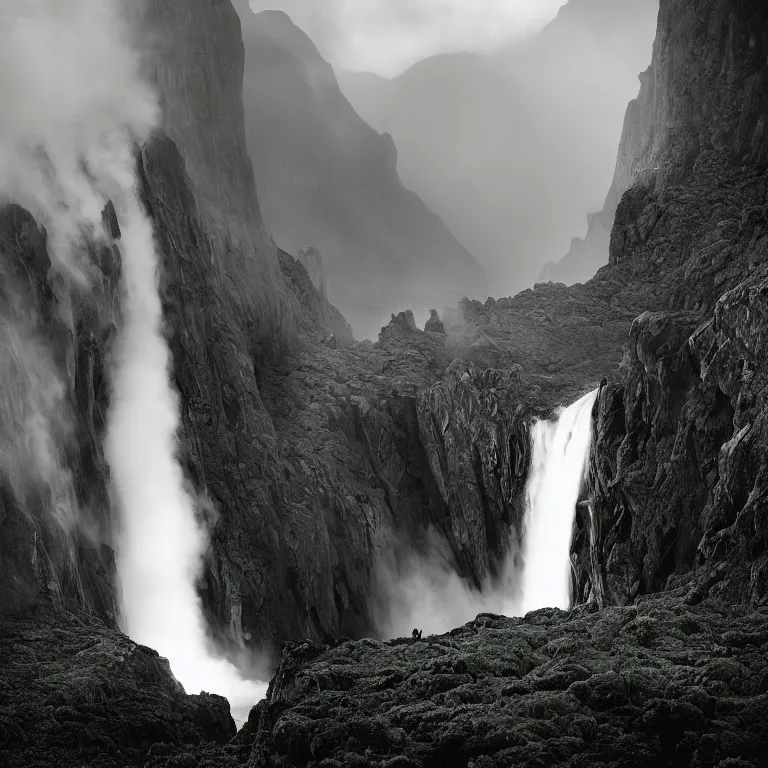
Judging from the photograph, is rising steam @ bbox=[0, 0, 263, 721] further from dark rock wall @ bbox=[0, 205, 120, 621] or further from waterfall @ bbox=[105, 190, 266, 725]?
dark rock wall @ bbox=[0, 205, 120, 621]

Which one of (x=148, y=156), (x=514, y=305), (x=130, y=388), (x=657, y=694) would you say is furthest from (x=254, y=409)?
(x=657, y=694)

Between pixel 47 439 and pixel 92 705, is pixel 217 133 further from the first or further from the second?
pixel 92 705

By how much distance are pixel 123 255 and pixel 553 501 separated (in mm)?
48056

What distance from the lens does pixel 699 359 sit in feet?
254

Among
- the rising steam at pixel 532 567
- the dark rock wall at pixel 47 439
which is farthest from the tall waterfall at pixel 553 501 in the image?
the dark rock wall at pixel 47 439

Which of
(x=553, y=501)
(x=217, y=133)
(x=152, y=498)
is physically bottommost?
(x=553, y=501)

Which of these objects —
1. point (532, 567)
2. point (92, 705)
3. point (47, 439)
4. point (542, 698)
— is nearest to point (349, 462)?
point (532, 567)

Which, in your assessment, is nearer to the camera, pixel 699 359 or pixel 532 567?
pixel 699 359

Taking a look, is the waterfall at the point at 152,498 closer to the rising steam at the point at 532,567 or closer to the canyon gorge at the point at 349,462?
the canyon gorge at the point at 349,462

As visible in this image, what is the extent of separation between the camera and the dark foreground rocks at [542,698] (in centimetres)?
4472

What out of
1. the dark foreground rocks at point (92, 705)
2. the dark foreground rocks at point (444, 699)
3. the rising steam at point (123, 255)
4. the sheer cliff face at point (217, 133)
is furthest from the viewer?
the sheer cliff face at point (217, 133)

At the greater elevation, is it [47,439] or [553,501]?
[553,501]

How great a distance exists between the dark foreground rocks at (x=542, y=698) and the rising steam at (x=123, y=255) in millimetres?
35853

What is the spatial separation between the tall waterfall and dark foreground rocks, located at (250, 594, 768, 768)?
37.1m
